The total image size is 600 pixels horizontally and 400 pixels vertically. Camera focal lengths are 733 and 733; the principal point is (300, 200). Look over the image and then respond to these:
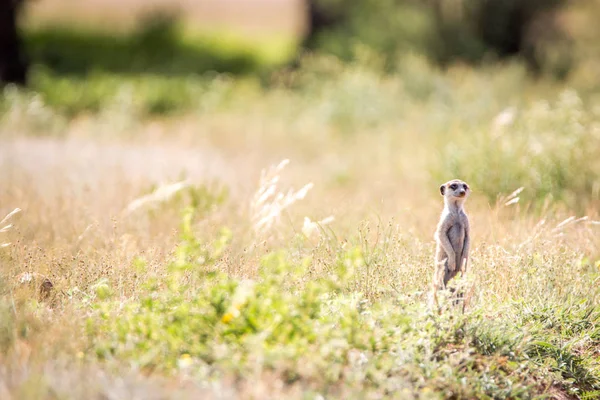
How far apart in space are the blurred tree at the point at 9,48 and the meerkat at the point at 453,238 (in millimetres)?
13400

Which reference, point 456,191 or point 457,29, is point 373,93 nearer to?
point 457,29

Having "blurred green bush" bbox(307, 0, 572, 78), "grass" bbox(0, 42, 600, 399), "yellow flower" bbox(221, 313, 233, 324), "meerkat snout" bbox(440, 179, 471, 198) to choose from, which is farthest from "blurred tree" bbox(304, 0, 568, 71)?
"yellow flower" bbox(221, 313, 233, 324)

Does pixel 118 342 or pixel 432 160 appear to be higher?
pixel 118 342

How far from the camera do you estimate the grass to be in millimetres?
3955

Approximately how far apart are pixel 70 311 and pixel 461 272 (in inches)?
97.1

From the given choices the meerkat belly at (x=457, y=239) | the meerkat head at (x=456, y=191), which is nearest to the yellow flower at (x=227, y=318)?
the meerkat belly at (x=457, y=239)

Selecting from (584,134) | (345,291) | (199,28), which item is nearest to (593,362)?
(345,291)

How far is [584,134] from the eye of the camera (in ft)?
26.6

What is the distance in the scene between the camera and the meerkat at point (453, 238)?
15.4 feet

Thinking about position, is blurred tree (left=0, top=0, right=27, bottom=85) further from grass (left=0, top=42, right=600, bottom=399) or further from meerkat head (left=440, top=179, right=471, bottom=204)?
meerkat head (left=440, top=179, right=471, bottom=204)

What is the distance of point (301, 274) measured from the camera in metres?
4.48

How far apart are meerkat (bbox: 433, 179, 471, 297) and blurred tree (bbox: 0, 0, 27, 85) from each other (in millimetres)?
13400

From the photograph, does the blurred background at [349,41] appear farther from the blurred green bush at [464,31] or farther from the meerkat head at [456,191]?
the meerkat head at [456,191]

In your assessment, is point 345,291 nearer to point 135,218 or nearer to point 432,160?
point 135,218
